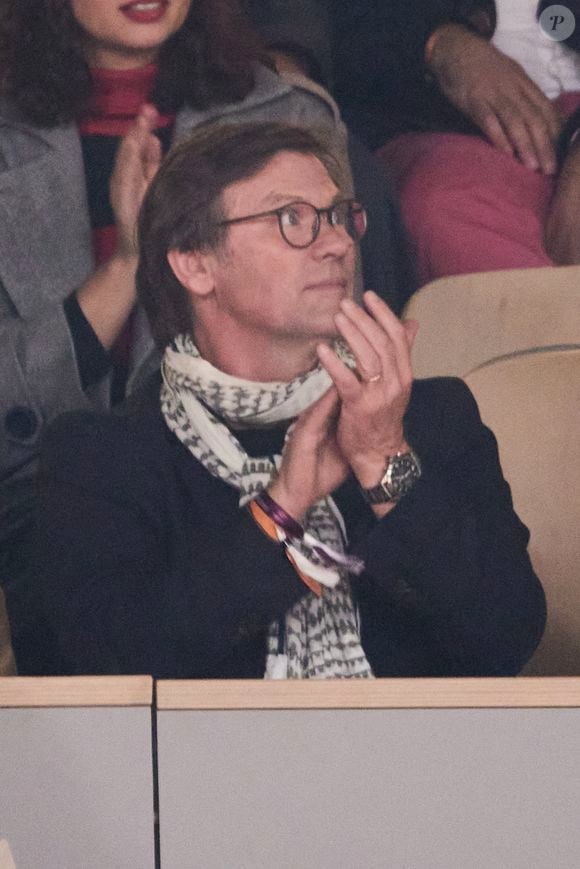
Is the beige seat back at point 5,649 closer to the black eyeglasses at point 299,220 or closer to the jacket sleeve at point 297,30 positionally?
the black eyeglasses at point 299,220

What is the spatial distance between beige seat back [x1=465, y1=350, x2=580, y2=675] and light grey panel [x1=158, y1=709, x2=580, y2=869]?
0.44 metres

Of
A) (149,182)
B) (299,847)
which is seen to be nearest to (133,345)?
(149,182)

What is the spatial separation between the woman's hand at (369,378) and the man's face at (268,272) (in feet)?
0.41

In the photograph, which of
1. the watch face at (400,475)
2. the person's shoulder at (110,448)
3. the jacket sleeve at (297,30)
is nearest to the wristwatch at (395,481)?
the watch face at (400,475)

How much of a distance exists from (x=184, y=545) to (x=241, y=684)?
309 mm

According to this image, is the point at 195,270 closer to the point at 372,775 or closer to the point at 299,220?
the point at 299,220

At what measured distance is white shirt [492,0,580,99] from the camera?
6.81 ft

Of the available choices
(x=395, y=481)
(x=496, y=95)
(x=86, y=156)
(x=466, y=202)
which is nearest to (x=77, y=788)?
(x=395, y=481)

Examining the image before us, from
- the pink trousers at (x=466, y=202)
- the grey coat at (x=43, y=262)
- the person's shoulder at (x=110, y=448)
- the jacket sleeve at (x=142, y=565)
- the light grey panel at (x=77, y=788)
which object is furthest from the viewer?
the pink trousers at (x=466, y=202)

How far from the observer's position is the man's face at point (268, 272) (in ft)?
5.94

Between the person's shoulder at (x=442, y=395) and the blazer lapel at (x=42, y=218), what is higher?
the blazer lapel at (x=42, y=218)

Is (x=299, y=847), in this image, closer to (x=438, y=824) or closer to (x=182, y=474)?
(x=438, y=824)

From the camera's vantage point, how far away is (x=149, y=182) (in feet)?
6.25

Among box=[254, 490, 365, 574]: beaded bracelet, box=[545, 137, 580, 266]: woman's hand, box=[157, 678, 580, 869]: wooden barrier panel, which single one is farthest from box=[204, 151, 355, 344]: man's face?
box=[157, 678, 580, 869]: wooden barrier panel
